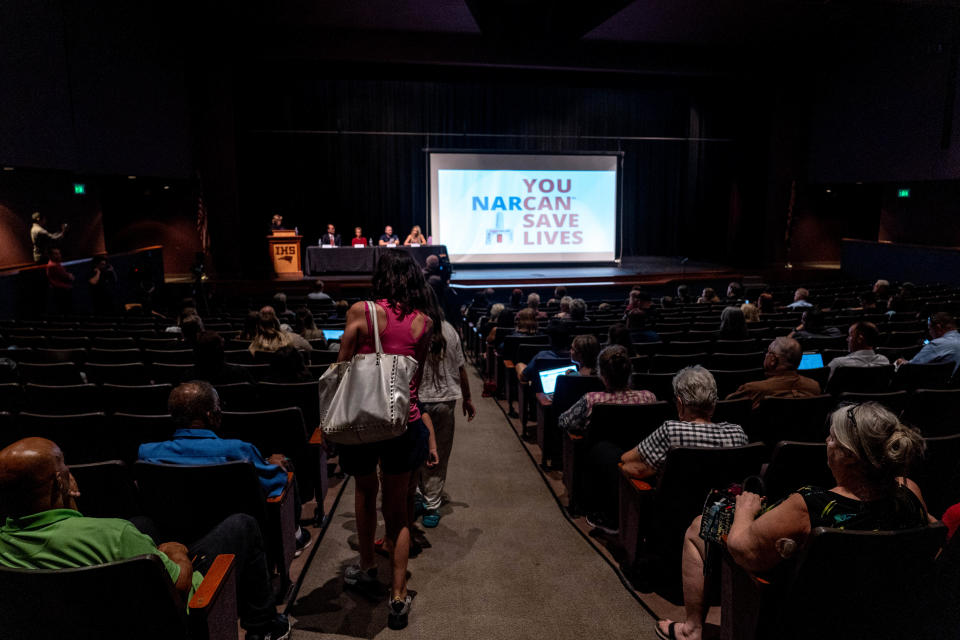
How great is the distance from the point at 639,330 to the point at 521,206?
33.1 ft

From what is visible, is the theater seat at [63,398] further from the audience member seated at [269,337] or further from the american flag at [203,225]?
the american flag at [203,225]

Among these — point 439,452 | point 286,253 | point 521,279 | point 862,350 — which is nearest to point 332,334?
point 439,452

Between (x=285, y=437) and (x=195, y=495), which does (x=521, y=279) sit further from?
(x=195, y=495)

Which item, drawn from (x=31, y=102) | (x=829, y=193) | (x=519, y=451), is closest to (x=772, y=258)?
(x=829, y=193)

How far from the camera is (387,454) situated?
2523 mm

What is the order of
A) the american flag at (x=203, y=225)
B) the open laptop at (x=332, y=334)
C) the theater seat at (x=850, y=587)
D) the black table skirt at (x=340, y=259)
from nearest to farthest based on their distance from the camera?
the theater seat at (x=850, y=587) < the open laptop at (x=332, y=334) < the american flag at (x=203, y=225) < the black table skirt at (x=340, y=259)

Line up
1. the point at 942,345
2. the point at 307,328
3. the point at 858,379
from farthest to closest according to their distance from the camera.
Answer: the point at 307,328, the point at 942,345, the point at 858,379

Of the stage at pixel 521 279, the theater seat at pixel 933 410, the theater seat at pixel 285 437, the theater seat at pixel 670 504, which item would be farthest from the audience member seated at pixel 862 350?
the stage at pixel 521 279

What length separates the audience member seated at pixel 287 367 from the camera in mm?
3697

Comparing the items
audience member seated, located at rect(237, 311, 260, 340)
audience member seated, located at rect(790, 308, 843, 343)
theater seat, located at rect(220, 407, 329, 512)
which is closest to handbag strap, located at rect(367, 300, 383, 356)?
theater seat, located at rect(220, 407, 329, 512)

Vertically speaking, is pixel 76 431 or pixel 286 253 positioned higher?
pixel 286 253

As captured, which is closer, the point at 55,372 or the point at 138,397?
the point at 138,397

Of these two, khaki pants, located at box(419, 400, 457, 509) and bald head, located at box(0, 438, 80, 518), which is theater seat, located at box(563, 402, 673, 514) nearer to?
khaki pants, located at box(419, 400, 457, 509)

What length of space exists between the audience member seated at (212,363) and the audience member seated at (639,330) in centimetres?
330
